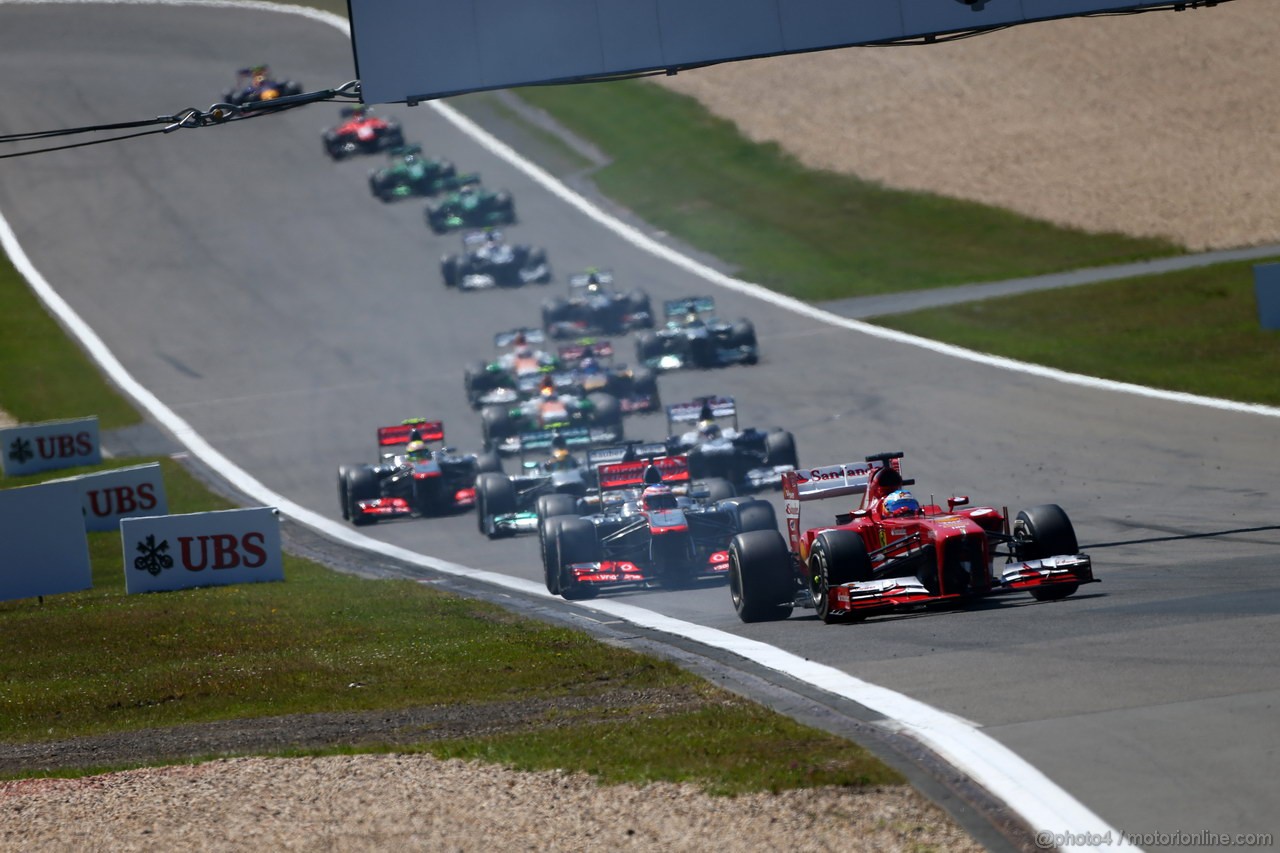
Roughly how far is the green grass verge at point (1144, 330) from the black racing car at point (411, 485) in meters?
14.1

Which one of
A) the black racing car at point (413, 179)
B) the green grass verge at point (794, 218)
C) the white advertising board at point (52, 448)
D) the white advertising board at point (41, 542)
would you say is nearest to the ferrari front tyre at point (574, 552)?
the white advertising board at point (41, 542)

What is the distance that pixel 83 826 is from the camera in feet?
31.8

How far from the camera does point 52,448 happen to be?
37.5 metres

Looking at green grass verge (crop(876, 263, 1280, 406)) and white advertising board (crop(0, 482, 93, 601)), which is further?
green grass verge (crop(876, 263, 1280, 406))

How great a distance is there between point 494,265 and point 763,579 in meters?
36.4

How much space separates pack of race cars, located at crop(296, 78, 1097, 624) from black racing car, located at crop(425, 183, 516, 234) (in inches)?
163

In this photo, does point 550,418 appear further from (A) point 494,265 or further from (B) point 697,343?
(A) point 494,265

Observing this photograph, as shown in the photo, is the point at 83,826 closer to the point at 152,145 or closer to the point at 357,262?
the point at 357,262

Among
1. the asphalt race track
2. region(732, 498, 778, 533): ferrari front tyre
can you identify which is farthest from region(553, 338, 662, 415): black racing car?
region(732, 498, 778, 533): ferrari front tyre

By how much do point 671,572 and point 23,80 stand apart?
2613 inches

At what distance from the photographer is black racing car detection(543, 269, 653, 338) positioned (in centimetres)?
4406

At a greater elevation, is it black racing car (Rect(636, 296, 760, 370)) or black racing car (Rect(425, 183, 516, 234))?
black racing car (Rect(425, 183, 516, 234))

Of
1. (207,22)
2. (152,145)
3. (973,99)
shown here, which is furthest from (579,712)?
(207,22)

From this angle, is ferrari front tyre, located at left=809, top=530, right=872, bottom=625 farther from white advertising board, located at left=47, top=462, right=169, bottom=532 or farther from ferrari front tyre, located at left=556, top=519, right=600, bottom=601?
white advertising board, located at left=47, top=462, right=169, bottom=532
